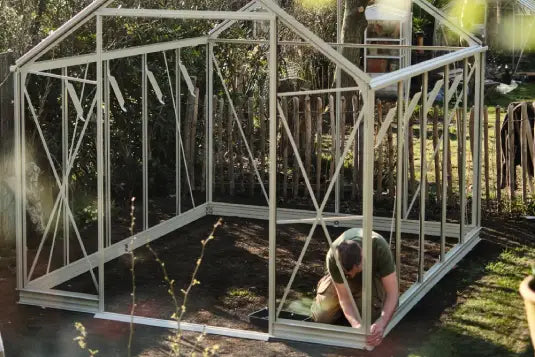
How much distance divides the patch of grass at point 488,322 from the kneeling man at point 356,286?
1.23 ft

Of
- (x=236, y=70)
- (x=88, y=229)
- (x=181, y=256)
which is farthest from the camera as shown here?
(x=236, y=70)

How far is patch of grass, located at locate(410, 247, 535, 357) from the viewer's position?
8102 mm

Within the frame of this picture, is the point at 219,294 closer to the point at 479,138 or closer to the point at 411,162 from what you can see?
the point at 411,162

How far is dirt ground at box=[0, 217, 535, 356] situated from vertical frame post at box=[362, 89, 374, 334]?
36 cm

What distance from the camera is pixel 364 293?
7988mm

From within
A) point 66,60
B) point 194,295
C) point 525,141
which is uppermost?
point 66,60

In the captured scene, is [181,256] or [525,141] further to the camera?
[525,141]

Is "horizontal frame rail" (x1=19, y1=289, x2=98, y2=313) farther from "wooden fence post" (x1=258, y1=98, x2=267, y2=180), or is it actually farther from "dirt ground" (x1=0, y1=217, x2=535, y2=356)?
"wooden fence post" (x1=258, y1=98, x2=267, y2=180)

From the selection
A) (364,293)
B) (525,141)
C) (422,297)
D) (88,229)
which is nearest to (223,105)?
(88,229)

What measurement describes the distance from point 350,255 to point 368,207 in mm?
391

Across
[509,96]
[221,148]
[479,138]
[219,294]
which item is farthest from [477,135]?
[509,96]

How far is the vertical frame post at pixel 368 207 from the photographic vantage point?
7.79 metres

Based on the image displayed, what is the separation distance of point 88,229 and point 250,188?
2241 millimetres

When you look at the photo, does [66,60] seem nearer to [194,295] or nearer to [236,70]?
[194,295]
